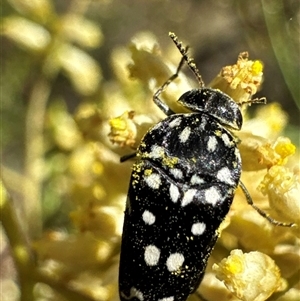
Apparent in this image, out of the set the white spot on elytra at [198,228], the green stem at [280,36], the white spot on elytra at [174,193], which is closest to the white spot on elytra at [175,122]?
the white spot on elytra at [174,193]

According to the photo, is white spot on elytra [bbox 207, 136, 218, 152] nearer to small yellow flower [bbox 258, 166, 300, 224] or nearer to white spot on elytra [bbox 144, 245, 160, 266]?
small yellow flower [bbox 258, 166, 300, 224]

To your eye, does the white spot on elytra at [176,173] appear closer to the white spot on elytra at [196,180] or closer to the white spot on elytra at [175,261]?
the white spot on elytra at [196,180]

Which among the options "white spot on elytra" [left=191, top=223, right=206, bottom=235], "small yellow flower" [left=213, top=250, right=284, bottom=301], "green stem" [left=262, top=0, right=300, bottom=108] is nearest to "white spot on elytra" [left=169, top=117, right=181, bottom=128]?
"white spot on elytra" [left=191, top=223, right=206, bottom=235]

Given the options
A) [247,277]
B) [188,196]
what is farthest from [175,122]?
[247,277]

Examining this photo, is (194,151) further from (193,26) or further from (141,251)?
(193,26)

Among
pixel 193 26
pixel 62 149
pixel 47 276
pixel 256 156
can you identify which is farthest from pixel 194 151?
pixel 193 26

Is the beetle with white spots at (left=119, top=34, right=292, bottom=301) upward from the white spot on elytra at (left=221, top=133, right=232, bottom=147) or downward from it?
downward
